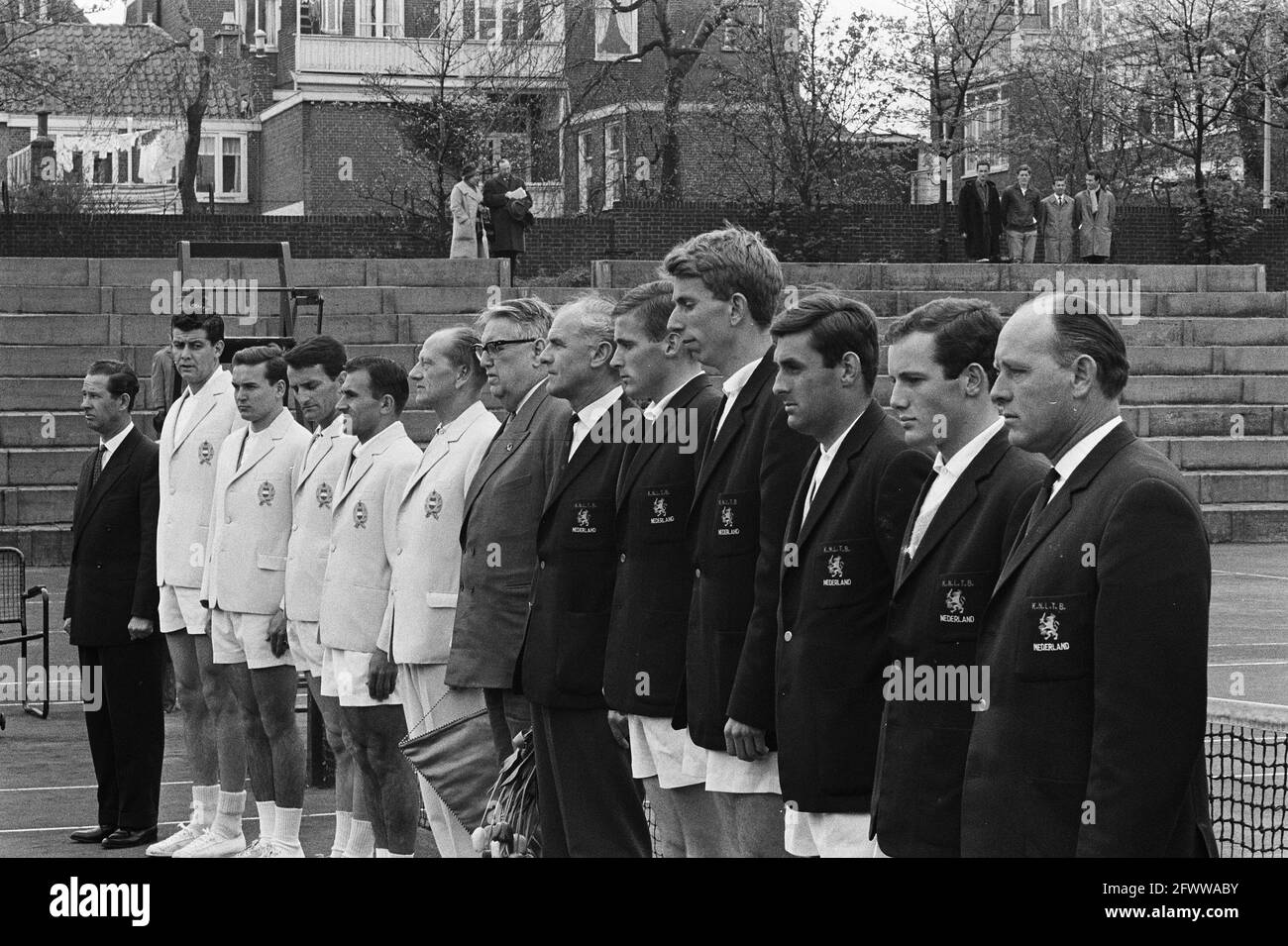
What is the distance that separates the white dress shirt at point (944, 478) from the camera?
512 centimetres

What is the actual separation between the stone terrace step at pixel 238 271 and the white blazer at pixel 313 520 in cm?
1893

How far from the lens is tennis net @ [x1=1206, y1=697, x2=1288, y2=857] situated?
8469 mm

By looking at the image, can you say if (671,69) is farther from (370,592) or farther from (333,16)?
(370,592)

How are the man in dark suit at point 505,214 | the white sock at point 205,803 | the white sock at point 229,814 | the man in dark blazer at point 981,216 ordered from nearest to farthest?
the white sock at point 229,814 < the white sock at point 205,803 < the man in dark suit at point 505,214 < the man in dark blazer at point 981,216

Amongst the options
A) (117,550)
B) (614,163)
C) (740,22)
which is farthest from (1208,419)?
(117,550)

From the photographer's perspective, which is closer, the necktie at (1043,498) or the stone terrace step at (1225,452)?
the necktie at (1043,498)

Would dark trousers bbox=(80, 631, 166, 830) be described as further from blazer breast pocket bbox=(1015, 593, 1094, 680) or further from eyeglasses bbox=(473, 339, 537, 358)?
blazer breast pocket bbox=(1015, 593, 1094, 680)

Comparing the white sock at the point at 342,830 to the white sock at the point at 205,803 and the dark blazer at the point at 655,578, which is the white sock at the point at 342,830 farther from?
the dark blazer at the point at 655,578

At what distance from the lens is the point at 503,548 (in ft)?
25.0

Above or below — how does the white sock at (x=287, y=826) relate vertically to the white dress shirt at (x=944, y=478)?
below

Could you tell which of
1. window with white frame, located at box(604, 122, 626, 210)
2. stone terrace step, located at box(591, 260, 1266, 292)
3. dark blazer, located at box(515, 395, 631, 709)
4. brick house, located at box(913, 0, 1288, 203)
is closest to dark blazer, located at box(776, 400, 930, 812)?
dark blazer, located at box(515, 395, 631, 709)

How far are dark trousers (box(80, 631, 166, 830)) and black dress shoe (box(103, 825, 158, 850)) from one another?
1.1 inches

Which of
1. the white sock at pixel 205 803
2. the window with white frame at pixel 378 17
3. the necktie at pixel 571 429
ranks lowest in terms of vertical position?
the white sock at pixel 205 803

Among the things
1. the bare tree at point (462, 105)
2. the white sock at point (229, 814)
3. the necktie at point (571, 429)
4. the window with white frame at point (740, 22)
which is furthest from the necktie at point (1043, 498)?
the window with white frame at point (740, 22)
